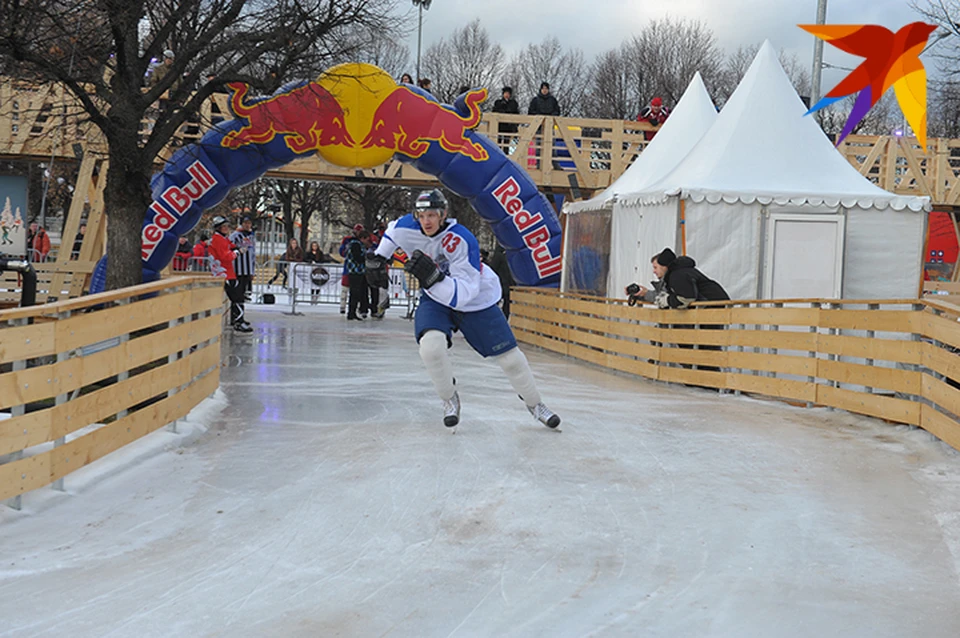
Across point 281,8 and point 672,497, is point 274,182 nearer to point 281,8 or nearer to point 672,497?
point 281,8

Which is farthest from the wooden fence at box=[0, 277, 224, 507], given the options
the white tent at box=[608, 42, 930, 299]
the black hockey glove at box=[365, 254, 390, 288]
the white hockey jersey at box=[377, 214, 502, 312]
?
the white tent at box=[608, 42, 930, 299]

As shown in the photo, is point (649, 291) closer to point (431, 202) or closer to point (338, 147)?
point (431, 202)

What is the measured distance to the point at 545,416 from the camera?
7.35 m

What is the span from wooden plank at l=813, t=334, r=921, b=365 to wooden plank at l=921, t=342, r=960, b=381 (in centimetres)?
18

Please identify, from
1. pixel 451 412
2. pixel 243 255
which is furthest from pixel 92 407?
pixel 243 255

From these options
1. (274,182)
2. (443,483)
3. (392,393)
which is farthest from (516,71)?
(443,483)

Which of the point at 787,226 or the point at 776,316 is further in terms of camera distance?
the point at 787,226

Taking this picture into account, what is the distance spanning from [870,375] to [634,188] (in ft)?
24.4

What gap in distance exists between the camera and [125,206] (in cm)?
1145

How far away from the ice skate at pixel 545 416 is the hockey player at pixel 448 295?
0.04 ft

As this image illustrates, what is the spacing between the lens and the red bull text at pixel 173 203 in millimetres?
15414

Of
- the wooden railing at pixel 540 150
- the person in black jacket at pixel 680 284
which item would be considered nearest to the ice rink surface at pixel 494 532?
the person in black jacket at pixel 680 284

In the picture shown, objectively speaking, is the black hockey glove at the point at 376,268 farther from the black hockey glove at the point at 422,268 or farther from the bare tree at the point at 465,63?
the bare tree at the point at 465,63

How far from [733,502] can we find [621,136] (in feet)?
50.4
